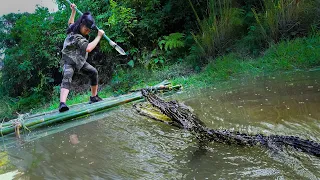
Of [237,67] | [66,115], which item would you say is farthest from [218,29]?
[66,115]

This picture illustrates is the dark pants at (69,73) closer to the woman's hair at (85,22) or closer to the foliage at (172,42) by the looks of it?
the woman's hair at (85,22)

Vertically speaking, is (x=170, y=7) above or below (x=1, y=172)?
above

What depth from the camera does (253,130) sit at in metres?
2.58

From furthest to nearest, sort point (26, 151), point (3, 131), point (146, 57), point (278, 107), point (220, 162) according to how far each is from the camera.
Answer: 1. point (146, 57)
2. point (3, 131)
3. point (278, 107)
4. point (26, 151)
5. point (220, 162)

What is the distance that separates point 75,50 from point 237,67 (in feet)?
10.5

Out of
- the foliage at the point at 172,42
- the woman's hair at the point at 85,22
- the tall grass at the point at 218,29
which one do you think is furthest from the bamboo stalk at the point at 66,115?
the foliage at the point at 172,42

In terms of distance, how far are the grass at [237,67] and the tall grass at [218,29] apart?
0.34m

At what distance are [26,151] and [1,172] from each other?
0.51 metres

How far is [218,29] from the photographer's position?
6.98m

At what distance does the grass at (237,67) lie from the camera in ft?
17.9

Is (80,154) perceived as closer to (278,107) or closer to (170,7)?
(278,107)

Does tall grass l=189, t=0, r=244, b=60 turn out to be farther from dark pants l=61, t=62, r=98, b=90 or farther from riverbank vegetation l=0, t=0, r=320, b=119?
dark pants l=61, t=62, r=98, b=90

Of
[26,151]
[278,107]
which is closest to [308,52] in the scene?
[278,107]

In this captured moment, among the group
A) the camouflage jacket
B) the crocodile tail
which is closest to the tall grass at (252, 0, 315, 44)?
the camouflage jacket
